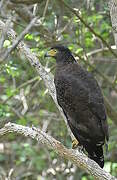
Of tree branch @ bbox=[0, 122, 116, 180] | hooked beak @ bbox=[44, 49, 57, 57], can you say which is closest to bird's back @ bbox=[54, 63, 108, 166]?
hooked beak @ bbox=[44, 49, 57, 57]

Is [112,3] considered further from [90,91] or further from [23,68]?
[23,68]

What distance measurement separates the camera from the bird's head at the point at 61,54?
523 cm

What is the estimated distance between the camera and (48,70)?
606 cm

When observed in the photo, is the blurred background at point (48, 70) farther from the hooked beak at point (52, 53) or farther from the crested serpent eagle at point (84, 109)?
the crested serpent eagle at point (84, 109)

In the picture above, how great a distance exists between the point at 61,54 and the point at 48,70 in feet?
2.62

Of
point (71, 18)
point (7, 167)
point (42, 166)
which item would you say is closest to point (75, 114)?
point (71, 18)

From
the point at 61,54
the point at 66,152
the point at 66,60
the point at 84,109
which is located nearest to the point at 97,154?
the point at 84,109

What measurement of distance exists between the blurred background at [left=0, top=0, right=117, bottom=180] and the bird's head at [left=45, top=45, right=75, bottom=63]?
47 cm

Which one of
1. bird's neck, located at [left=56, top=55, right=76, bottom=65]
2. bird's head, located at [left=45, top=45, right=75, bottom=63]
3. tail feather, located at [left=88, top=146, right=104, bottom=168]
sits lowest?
tail feather, located at [left=88, top=146, right=104, bottom=168]

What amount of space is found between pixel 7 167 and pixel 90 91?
386cm

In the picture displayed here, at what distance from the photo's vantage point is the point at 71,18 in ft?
20.3

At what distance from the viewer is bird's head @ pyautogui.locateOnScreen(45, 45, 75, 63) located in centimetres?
523

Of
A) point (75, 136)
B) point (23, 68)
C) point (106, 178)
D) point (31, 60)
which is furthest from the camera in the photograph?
point (23, 68)

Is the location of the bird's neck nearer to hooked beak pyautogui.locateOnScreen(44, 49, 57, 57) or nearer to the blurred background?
hooked beak pyautogui.locateOnScreen(44, 49, 57, 57)
